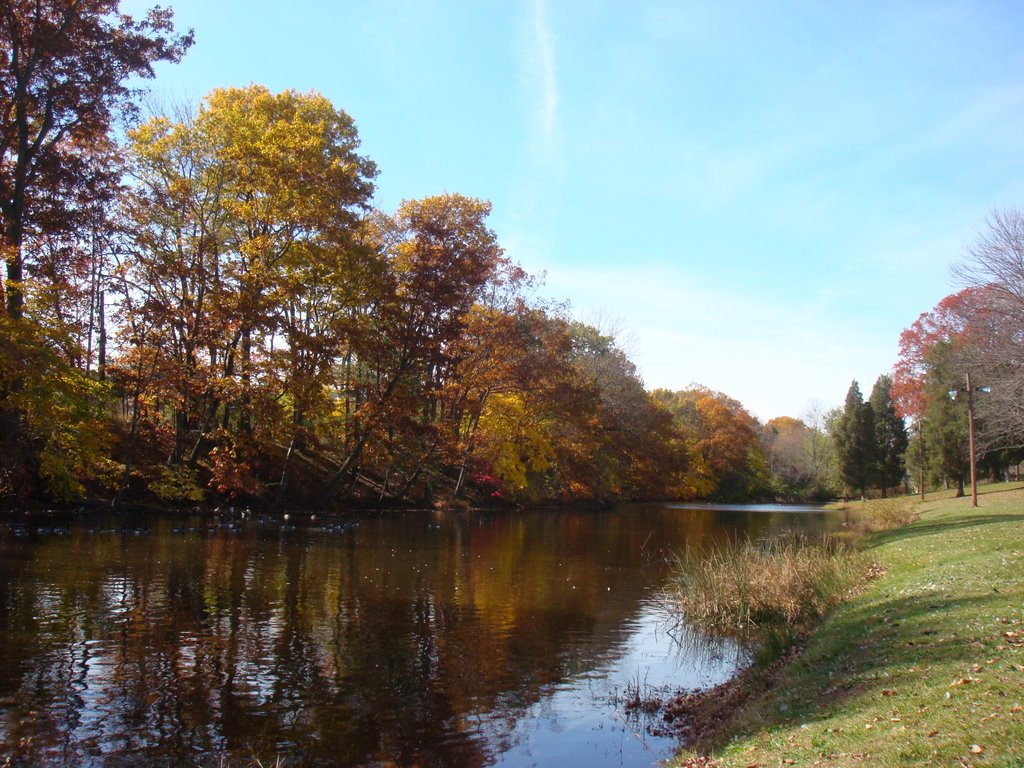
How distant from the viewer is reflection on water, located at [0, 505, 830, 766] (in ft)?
26.3

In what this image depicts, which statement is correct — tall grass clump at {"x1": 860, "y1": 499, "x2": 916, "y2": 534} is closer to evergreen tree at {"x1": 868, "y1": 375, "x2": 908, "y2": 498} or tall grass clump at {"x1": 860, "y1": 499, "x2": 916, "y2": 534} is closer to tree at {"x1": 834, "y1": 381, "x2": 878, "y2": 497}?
tree at {"x1": 834, "y1": 381, "x2": 878, "y2": 497}

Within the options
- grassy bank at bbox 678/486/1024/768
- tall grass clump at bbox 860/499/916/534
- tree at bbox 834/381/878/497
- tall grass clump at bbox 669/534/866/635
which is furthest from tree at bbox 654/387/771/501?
grassy bank at bbox 678/486/1024/768

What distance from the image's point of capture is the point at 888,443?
71500 mm

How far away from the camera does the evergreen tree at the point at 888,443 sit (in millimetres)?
70312

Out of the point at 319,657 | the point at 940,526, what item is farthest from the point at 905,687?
the point at 940,526

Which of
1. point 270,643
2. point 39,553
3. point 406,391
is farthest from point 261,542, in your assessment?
point 406,391

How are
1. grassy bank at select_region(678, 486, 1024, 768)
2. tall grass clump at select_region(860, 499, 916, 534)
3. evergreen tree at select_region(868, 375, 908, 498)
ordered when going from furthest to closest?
evergreen tree at select_region(868, 375, 908, 498)
tall grass clump at select_region(860, 499, 916, 534)
grassy bank at select_region(678, 486, 1024, 768)

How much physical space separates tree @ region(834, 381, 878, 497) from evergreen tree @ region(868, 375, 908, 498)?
771mm

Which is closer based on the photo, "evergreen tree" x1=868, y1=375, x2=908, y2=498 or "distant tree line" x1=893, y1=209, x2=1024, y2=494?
"distant tree line" x1=893, y1=209, x2=1024, y2=494

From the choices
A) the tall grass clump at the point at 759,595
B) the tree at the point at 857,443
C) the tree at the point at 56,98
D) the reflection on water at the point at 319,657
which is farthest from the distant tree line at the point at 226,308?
the tree at the point at 857,443

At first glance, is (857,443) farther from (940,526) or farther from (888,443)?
(940,526)

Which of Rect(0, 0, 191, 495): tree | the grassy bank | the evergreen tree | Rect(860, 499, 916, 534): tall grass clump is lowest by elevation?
Rect(860, 499, 916, 534): tall grass clump

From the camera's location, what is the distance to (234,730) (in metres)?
8.13

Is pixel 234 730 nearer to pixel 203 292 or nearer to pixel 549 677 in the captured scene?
pixel 549 677
